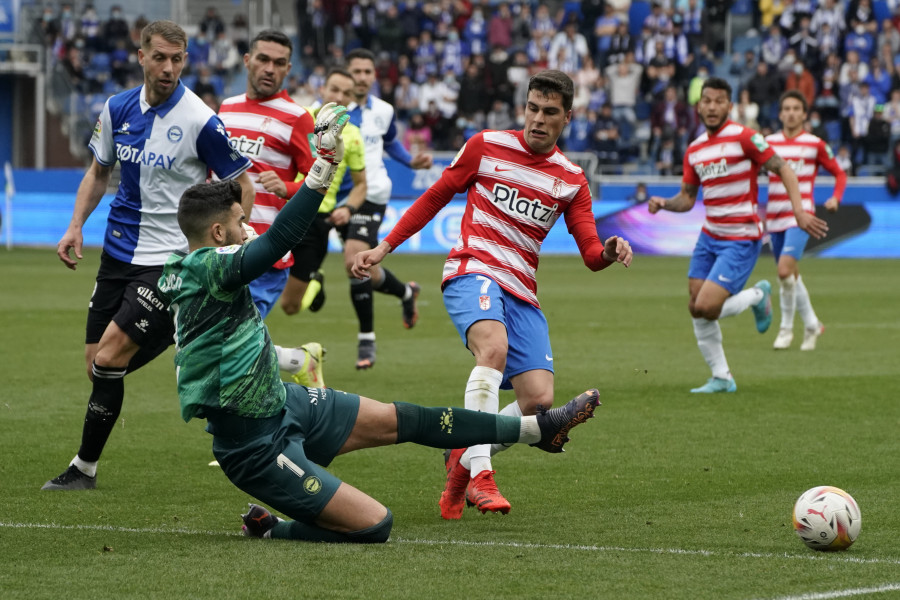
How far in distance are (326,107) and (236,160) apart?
198 cm

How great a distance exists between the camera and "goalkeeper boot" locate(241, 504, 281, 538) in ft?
18.0

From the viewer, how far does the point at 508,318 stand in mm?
6457

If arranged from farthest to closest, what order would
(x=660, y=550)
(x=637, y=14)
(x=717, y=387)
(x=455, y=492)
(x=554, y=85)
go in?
(x=637, y=14) → (x=717, y=387) → (x=554, y=85) → (x=455, y=492) → (x=660, y=550)

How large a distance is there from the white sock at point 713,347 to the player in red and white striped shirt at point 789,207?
320cm

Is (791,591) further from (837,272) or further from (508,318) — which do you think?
Answer: (837,272)

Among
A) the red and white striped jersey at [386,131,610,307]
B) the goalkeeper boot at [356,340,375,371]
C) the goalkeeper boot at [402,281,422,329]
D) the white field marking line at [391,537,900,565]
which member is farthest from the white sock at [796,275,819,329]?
the white field marking line at [391,537,900,565]

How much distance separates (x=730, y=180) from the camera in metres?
10.7

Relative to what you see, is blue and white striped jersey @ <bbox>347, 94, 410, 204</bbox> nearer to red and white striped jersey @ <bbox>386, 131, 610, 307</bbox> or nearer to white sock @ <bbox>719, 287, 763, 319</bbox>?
white sock @ <bbox>719, 287, 763, 319</bbox>

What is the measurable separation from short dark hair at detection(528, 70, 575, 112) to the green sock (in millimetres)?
1731

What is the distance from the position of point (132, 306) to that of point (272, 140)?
82.0 inches

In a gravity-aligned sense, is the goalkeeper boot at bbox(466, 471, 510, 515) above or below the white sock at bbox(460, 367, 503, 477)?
below

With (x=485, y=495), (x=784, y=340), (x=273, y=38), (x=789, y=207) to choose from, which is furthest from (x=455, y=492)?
(x=789, y=207)

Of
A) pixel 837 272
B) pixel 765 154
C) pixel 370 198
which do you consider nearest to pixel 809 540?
pixel 765 154

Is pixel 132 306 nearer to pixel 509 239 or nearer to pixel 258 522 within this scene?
pixel 258 522
